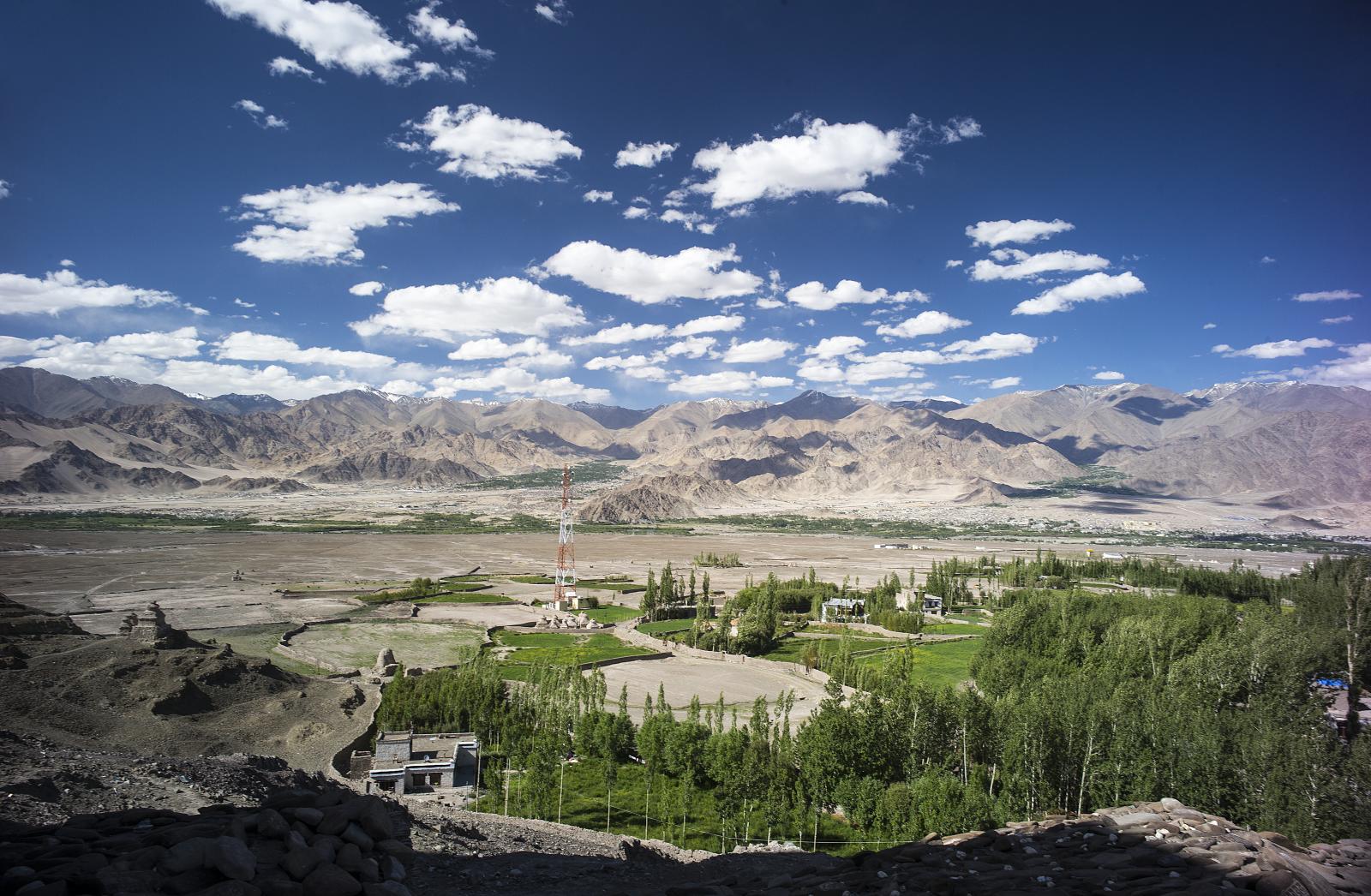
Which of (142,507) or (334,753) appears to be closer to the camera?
(334,753)

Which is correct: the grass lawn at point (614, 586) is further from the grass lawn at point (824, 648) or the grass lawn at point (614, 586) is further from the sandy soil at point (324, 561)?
the grass lawn at point (824, 648)

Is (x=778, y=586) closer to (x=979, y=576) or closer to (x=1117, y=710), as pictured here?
(x=979, y=576)

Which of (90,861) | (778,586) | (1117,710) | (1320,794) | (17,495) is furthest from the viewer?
(17,495)

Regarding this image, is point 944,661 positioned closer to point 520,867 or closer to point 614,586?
point 520,867

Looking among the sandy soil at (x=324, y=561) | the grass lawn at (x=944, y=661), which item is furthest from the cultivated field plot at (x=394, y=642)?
the grass lawn at (x=944, y=661)

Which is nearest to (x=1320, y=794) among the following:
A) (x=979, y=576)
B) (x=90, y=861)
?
(x=90, y=861)

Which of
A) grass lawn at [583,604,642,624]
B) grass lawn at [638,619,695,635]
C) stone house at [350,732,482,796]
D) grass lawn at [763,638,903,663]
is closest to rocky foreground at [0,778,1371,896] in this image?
stone house at [350,732,482,796]
